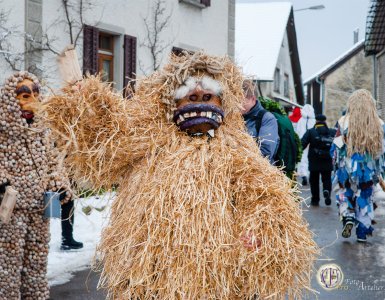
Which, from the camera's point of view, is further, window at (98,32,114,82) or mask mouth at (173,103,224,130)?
window at (98,32,114,82)

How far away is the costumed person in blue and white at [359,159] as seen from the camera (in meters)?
8.22

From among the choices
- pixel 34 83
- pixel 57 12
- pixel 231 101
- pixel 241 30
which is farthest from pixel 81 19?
pixel 241 30

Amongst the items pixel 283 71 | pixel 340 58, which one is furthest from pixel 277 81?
pixel 340 58

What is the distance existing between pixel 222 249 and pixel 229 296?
0.24 meters

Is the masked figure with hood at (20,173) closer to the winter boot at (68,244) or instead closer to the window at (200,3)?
the winter boot at (68,244)

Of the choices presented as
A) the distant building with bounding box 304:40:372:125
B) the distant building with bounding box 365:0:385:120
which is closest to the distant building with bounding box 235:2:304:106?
the distant building with bounding box 365:0:385:120

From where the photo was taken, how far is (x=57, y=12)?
11305 millimetres

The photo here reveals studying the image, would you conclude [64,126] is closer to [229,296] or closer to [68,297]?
[229,296]

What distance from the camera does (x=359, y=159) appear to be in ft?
27.9

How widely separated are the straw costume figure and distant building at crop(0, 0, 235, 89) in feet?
16.3

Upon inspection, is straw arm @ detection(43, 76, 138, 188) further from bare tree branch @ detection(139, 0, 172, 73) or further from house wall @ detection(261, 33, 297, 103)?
house wall @ detection(261, 33, 297, 103)

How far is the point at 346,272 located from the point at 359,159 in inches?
77.8

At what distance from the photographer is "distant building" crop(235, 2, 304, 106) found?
100 feet

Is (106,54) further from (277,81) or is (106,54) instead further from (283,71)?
(283,71)
